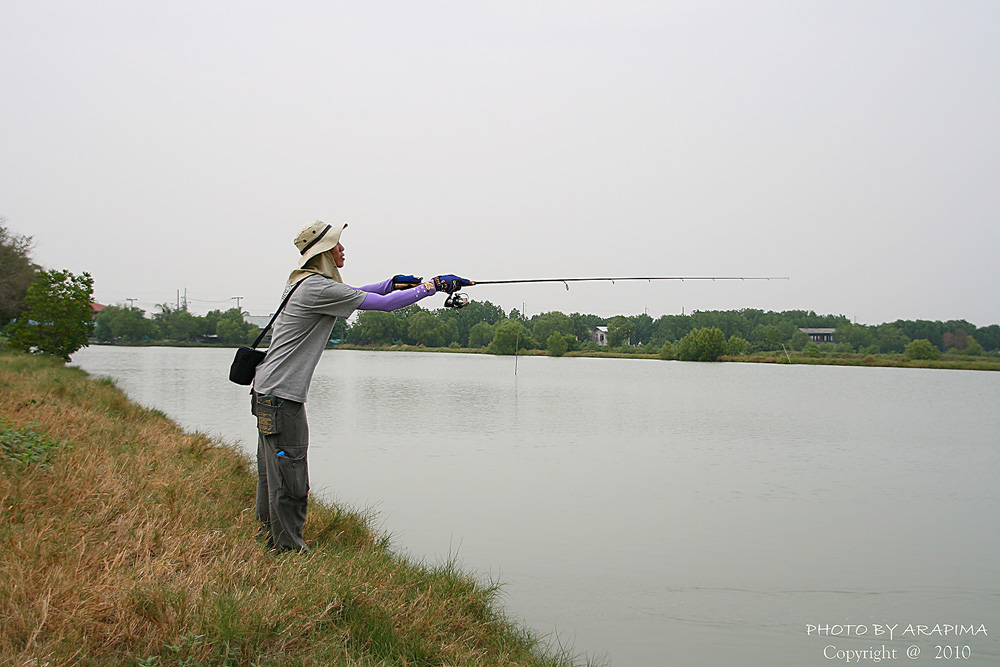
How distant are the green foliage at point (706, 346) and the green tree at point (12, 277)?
191 ft

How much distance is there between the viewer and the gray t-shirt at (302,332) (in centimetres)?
384

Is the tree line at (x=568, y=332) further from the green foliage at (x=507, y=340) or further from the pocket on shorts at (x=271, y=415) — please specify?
the pocket on shorts at (x=271, y=415)

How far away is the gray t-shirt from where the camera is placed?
12.6ft

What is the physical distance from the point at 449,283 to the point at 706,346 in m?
71.4

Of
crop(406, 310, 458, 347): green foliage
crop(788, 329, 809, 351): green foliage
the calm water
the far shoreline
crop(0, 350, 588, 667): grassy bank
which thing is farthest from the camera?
crop(788, 329, 809, 351): green foliage

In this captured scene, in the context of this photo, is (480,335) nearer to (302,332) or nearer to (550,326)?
(550,326)

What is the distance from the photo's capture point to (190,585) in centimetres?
309

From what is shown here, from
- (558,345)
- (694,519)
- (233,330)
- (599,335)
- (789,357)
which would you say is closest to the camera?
(694,519)

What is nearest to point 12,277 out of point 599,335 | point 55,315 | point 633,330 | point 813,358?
point 55,315

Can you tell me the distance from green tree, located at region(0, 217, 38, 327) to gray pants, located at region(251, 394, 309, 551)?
29624mm

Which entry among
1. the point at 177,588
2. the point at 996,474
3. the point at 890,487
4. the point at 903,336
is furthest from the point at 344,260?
the point at 903,336

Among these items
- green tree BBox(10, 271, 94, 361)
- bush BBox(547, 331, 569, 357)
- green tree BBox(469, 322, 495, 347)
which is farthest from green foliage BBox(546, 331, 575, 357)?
green tree BBox(10, 271, 94, 361)

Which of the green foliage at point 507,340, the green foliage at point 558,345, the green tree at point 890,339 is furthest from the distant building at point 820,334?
the green foliage at point 507,340

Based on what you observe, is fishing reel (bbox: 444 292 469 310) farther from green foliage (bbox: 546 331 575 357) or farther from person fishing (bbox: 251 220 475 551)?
green foliage (bbox: 546 331 575 357)
